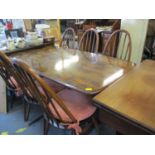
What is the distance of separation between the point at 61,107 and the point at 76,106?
35cm

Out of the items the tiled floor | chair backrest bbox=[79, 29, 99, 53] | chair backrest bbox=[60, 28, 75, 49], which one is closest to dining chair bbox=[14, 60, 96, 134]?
the tiled floor

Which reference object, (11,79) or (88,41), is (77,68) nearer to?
(11,79)

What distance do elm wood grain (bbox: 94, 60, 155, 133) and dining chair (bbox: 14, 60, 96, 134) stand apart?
0.32 meters

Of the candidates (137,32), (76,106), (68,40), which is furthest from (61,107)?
(137,32)

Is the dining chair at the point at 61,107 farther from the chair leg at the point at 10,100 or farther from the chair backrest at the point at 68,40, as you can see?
the chair backrest at the point at 68,40

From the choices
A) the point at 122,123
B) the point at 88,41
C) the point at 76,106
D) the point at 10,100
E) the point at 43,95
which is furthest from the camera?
the point at 88,41

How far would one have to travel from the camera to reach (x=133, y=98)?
97cm

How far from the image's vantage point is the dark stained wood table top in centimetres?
125

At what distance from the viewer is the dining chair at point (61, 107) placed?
1106 mm

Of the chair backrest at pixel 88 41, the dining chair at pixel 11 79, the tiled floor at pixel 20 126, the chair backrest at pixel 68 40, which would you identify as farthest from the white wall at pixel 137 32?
the dining chair at pixel 11 79

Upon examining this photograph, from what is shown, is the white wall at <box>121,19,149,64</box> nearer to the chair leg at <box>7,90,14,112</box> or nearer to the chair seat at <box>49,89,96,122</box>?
the chair seat at <box>49,89,96,122</box>
